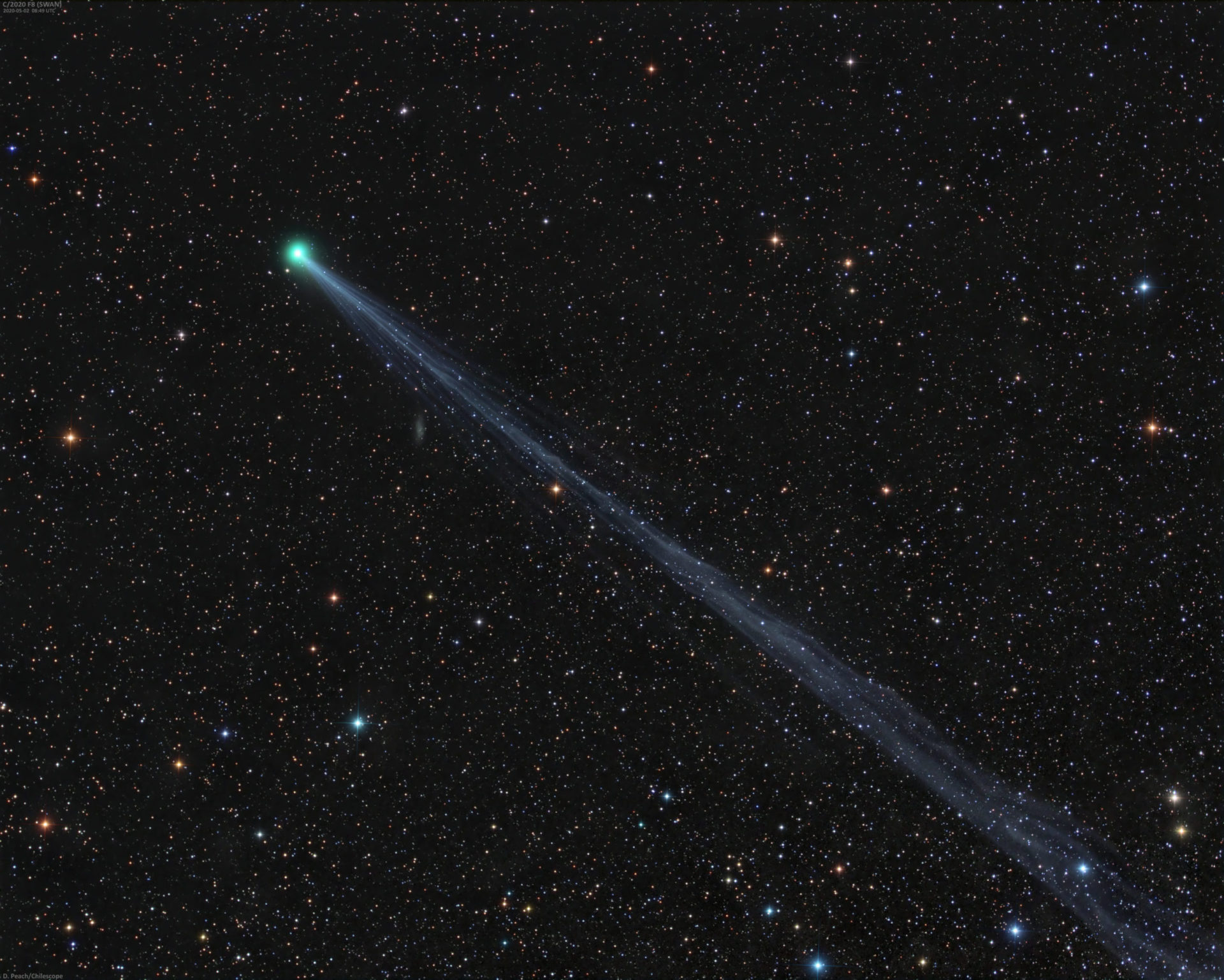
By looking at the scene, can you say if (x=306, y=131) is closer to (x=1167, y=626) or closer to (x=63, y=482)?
(x=63, y=482)

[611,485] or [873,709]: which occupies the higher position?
[611,485]

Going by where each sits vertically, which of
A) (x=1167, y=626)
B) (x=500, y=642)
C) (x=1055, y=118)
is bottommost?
(x=500, y=642)

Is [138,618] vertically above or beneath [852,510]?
beneath

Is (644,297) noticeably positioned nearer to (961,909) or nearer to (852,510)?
(852,510)

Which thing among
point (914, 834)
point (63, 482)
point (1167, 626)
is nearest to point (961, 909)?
point (914, 834)
